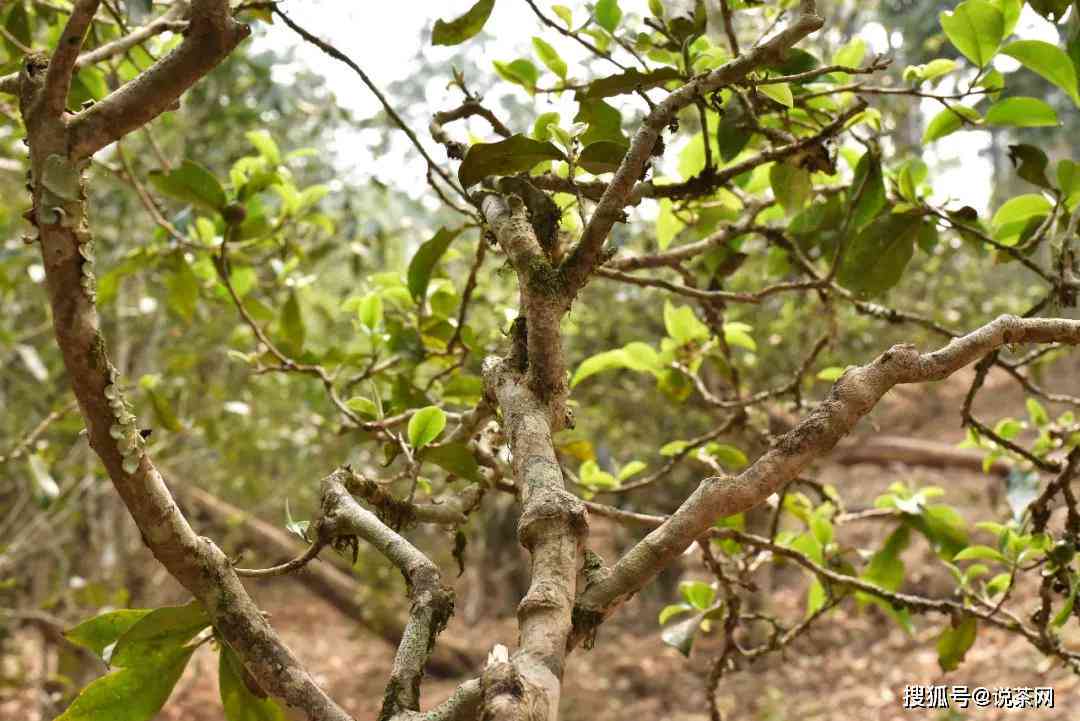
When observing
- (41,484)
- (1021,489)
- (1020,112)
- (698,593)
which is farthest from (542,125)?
(41,484)

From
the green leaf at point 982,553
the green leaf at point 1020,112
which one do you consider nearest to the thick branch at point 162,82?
the green leaf at point 1020,112

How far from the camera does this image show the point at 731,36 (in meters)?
1.01

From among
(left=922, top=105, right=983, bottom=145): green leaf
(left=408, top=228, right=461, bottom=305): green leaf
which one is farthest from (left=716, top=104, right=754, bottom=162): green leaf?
(left=408, top=228, right=461, bottom=305): green leaf

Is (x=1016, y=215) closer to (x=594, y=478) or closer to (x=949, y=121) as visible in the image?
(x=949, y=121)

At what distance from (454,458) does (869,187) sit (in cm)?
57

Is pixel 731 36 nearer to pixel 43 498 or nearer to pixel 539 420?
pixel 539 420

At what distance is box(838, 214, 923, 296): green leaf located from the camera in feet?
3.51

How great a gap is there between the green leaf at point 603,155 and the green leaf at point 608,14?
0.26 meters

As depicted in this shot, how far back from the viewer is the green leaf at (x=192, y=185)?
1148 millimetres

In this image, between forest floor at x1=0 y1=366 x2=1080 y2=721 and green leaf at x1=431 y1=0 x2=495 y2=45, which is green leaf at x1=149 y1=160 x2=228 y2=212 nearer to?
green leaf at x1=431 y1=0 x2=495 y2=45

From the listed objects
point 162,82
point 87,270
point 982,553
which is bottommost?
point 87,270

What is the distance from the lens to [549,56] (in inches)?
43.1

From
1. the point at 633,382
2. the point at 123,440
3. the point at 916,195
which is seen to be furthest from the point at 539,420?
the point at 633,382

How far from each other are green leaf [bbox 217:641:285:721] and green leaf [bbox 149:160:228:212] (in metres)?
0.64
